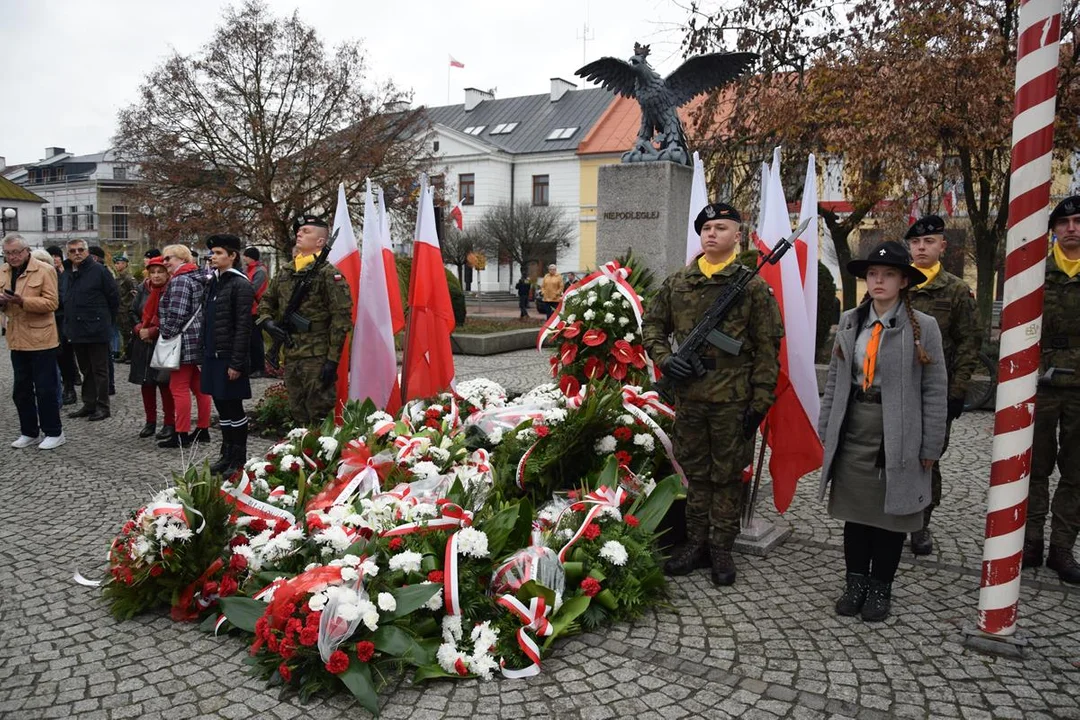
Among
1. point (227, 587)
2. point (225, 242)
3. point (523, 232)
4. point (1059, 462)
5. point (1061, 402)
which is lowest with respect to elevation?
point (227, 587)

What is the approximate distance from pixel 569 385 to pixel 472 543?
2283mm

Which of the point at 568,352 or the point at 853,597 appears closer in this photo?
the point at 853,597

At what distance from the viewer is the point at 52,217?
6525 centimetres

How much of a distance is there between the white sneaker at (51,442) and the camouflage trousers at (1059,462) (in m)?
7.79

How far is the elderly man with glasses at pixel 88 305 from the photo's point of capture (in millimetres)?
8648

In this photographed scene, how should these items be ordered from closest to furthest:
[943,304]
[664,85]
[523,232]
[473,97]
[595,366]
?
[943,304] < [595,366] < [664,85] < [523,232] < [473,97]

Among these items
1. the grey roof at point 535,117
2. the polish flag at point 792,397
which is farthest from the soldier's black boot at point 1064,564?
the grey roof at point 535,117

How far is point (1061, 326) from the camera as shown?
15.1ft

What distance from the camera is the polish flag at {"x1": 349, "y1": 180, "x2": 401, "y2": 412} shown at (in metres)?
7.17

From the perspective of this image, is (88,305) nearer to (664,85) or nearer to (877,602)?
(664,85)

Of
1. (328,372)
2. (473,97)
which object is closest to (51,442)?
(328,372)

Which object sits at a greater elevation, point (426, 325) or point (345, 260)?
point (345, 260)

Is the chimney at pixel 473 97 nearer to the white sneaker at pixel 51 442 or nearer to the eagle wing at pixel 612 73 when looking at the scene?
the eagle wing at pixel 612 73

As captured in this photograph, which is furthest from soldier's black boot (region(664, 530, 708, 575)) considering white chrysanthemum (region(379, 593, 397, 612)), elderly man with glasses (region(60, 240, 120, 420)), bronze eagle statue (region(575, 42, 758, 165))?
elderly man with glasses (region(60, 240, 120, 420))
